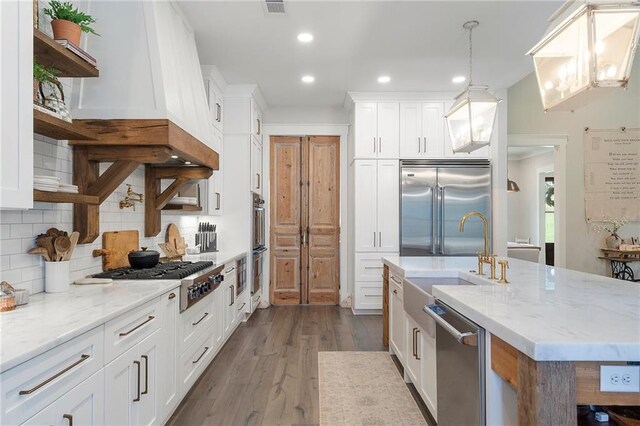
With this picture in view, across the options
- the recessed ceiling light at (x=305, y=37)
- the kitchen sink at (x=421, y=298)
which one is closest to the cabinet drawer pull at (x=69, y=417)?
the kitchen sink at (x=421, y=298)

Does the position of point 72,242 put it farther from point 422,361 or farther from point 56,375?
point 422,361

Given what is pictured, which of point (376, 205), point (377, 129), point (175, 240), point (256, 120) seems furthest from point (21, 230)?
point (377, 129)

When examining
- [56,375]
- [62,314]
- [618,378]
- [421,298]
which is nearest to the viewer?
[618,378]

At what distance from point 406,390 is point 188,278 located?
1779 mm

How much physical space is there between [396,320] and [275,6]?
273 cm

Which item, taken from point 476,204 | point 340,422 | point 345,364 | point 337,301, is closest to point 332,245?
point 337,301

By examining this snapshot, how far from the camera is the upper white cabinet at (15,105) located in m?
1.20

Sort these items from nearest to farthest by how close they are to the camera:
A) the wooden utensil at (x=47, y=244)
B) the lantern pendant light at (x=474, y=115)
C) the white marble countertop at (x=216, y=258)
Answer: the wooden utensil at (x=47, y=244) → the lantern pendant light at (x=474, y=115) → the white marble countertop at (x=216, y=258)

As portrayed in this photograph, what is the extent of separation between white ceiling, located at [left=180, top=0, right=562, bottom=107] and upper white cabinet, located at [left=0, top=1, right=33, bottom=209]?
1761mm

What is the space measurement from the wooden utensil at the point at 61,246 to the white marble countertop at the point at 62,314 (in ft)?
0.65

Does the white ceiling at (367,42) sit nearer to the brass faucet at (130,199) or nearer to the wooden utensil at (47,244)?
the brass faucet at (130,199)

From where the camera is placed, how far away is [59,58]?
5.73 ft

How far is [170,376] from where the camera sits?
217 centimetres

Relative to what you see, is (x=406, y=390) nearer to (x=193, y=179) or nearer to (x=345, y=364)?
(x=345, y=364)
